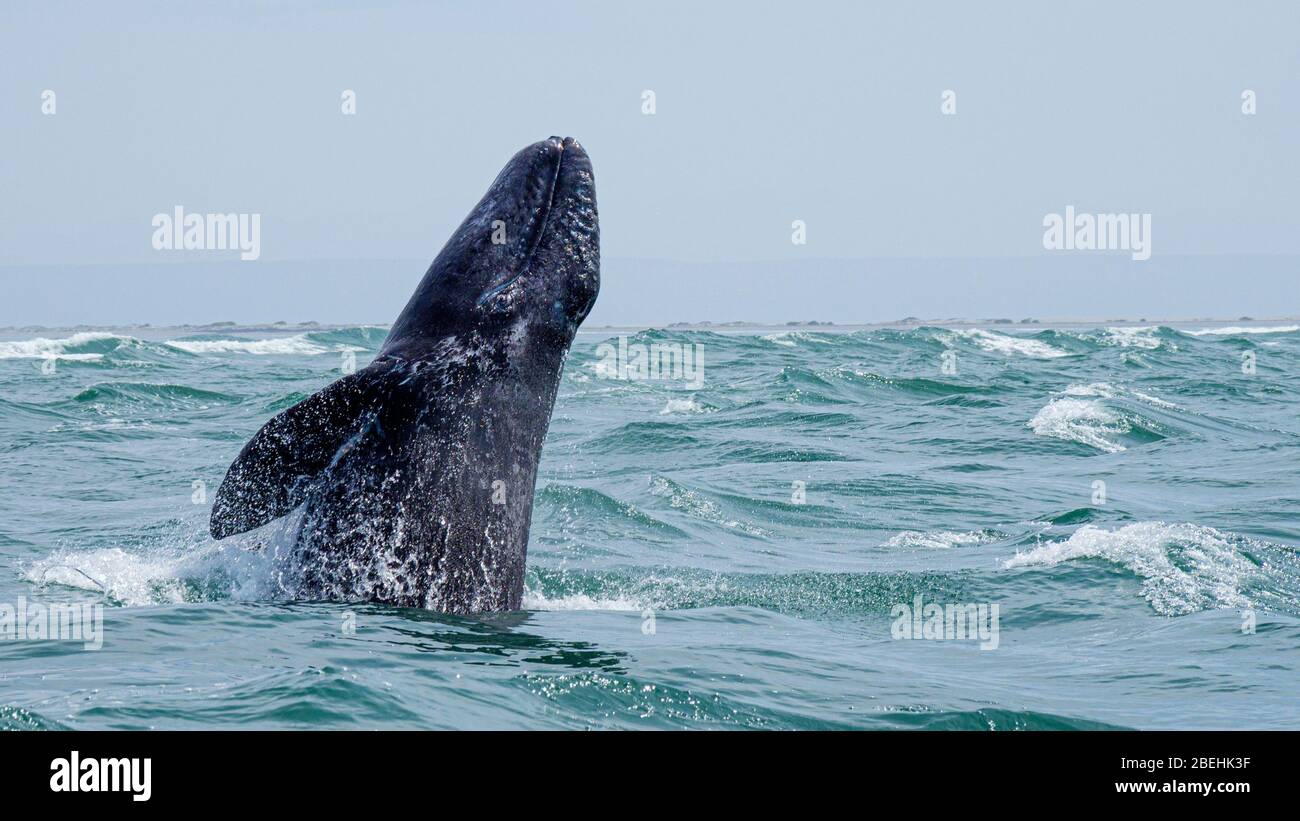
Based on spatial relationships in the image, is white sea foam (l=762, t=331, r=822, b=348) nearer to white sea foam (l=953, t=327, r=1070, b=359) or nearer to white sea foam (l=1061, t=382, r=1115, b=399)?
white sea foam (l=953, t=327, r=1070, b=359)

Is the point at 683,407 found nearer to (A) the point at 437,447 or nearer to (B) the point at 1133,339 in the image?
(A) the point at 437,447

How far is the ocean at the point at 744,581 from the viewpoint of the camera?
7594mm

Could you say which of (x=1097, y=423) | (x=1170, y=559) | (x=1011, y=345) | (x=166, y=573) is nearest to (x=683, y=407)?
(x=1097, y=423)

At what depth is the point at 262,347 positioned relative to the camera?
65.9 m

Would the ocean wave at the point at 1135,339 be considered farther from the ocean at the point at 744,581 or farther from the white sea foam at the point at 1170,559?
the white sea foam at the point at 1170,559

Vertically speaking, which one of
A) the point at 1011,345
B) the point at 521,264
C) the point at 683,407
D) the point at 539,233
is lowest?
the point at 683,407

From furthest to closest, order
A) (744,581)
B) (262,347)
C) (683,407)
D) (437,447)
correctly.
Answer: (262,347)
(683,407)
(744,581)
(437,447)

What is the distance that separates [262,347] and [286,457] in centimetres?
5935

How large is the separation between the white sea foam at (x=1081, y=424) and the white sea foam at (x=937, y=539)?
920 cm

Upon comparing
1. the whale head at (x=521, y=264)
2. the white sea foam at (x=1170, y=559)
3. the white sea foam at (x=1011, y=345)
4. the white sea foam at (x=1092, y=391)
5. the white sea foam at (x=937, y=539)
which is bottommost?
the white sea foam at (x=937, y=539)

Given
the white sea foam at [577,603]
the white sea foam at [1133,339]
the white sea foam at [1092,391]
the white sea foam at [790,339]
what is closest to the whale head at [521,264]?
the white sea foam at [577,603]
